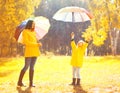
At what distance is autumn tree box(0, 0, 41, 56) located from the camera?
2891 centimetres

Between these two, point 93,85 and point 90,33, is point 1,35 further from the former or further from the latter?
point 93,85

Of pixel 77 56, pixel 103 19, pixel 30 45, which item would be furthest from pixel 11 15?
pixel 30 45

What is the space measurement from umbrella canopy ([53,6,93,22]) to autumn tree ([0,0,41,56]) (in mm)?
15802

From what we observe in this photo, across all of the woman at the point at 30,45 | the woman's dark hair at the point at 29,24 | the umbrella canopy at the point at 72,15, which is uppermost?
the umbrella canopy at the point at 72,15

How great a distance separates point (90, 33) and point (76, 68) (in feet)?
73.2

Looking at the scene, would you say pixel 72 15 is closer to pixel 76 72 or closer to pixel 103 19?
pixel 76 72

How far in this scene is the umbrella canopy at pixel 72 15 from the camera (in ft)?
42.3

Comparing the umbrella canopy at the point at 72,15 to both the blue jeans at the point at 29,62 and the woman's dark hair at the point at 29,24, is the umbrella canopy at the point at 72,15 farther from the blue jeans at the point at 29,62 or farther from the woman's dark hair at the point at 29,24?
the blue jeans at the point at 29,62

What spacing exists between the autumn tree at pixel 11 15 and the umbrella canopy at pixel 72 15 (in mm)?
15802

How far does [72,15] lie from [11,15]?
16.4 meters

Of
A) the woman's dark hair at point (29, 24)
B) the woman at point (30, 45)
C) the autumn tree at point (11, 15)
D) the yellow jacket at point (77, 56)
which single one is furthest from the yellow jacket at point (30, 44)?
the autumn tree at point (11, 15)

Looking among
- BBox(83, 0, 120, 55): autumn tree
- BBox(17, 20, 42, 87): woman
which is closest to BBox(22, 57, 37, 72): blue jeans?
BBox(17, 20, 42, 87): woman

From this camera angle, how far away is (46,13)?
47.4 m

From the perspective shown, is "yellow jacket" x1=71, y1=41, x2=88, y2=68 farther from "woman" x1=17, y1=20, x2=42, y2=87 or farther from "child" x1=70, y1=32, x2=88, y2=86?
"woman" x1=17, y1=20, x2=42, y2=87
